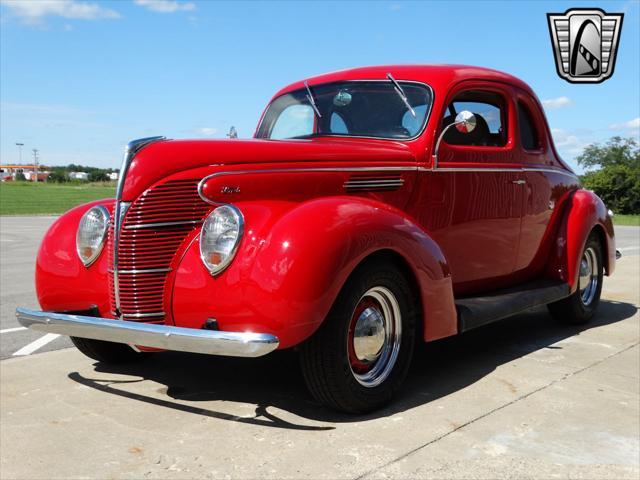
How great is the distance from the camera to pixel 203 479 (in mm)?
2596

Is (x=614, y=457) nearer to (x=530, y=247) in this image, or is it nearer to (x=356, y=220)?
(x=356, y=220)

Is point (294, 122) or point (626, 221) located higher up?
point (294, 122)

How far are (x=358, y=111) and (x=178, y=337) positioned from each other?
7.31 ft

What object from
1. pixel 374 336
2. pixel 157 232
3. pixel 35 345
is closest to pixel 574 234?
pixel 374 336

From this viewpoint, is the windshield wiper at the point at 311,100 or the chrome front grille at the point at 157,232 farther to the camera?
the windshield wiper at the point at 311,100

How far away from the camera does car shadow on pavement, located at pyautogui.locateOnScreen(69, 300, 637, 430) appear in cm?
339

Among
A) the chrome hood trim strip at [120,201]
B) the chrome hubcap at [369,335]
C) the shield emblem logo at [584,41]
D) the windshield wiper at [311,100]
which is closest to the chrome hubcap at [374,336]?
the chrome hubcap at [369,335]

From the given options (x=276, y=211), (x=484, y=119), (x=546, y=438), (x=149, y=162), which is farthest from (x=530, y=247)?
(x=149, y=162)

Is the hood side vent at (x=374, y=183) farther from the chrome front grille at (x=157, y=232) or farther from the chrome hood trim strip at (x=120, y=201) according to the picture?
the chrome hood trim strip at (x=120, y=201)

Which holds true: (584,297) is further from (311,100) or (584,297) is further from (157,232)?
(157,232)

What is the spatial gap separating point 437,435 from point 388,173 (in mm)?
1524

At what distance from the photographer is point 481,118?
4797 mm

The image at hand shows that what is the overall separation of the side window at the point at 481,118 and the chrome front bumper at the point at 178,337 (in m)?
2.15

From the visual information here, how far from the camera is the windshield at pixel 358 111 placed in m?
4.31
